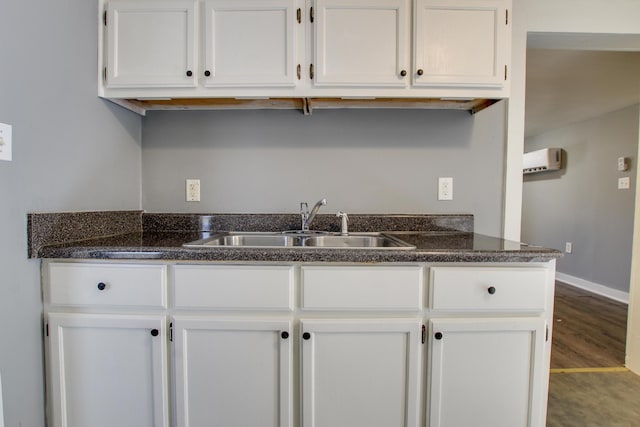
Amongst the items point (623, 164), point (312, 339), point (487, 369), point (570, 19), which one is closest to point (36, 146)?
point (312, 339)

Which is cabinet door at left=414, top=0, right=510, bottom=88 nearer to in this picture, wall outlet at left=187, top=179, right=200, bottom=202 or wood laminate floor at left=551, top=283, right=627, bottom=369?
wall outlet at left=187, top=179, right=200, bottom=202

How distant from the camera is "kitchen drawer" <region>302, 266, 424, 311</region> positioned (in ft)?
3.36

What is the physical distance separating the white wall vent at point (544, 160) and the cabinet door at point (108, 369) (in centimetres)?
441

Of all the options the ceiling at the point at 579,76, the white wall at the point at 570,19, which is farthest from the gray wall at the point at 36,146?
the ceiling at the point at 579,76

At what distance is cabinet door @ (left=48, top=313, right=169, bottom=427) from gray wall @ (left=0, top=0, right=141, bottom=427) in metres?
0.07

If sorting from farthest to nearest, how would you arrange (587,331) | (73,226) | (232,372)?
(587,331), (73,226), (232,372)

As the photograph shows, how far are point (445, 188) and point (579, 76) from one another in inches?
76.9

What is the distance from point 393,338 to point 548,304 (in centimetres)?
54

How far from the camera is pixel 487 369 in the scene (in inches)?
41.1

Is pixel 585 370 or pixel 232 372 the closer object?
pixel 232 372

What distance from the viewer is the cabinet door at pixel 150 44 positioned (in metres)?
1.30

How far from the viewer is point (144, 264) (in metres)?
1.03

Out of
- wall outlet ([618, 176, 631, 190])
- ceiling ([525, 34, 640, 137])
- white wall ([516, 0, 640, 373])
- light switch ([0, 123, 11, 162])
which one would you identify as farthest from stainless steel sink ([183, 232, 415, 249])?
wall outlet ([618, 176, 631, 190])

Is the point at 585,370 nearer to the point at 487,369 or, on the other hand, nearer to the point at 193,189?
the point at 487,369
